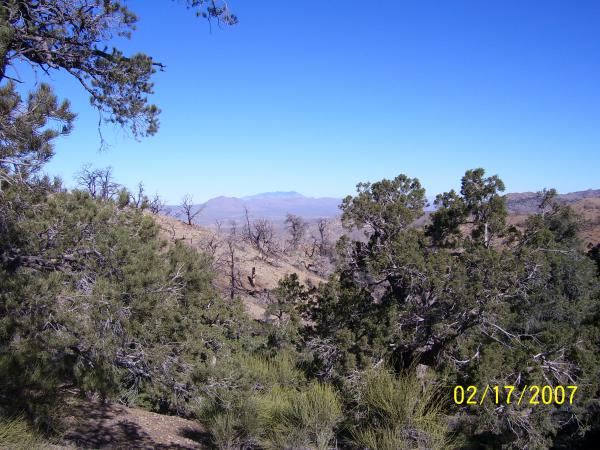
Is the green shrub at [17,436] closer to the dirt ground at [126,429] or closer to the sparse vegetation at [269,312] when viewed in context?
the sparse vegetation at [269,312]

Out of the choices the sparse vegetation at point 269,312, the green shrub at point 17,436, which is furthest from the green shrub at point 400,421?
the green shrub at point 17,436

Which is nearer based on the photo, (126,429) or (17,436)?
(17,436)

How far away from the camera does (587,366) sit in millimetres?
11516

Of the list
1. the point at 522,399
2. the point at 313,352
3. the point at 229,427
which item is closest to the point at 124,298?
the point at 229,427

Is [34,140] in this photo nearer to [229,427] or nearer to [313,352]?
[229,427]

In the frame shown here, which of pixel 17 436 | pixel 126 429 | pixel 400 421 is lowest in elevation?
pixel 126 429
